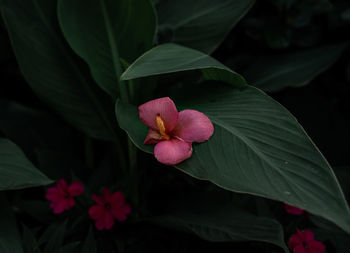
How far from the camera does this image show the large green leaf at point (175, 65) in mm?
808

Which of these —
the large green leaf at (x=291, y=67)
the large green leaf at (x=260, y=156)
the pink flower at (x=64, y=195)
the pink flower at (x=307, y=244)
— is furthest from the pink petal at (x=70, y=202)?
the large green leaf at (x=291, y=67)

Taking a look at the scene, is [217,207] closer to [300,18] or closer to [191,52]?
[191,52]

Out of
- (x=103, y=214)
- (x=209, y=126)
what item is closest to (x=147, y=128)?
(x=209, y=126)

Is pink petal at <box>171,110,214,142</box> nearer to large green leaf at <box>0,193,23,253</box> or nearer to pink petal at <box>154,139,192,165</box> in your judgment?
pink petal at <box>154,139,192,165</box>

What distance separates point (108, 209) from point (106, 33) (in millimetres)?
500

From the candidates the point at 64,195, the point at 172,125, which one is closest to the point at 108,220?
the point at 64,195

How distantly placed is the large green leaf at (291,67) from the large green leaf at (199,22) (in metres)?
0.24

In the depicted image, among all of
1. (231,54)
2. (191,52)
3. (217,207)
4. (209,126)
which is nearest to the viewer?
(209,126)

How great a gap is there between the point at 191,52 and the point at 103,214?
476 millimetres

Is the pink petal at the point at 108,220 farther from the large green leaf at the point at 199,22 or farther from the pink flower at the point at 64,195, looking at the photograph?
the large green leaf at the point at 199,22

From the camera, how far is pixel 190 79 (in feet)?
4.15

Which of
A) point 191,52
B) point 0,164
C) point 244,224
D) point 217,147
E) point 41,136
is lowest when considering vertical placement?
point 41,136

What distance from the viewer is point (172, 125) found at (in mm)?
825

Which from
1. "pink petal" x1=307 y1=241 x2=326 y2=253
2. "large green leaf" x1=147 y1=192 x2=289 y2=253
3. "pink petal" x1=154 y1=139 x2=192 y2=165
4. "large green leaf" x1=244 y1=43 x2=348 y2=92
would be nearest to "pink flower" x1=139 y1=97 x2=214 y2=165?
"pink petal" x1=154 y1=139 x2=192 y2=165
